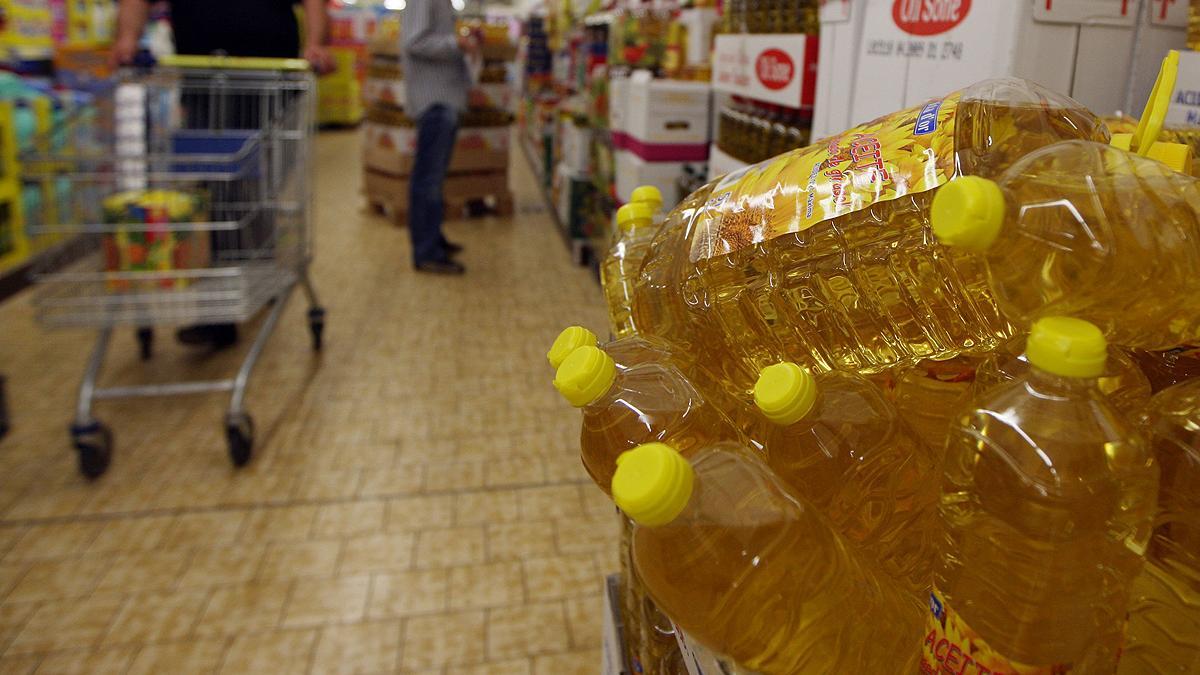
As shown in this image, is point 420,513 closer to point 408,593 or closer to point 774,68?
point 408,593

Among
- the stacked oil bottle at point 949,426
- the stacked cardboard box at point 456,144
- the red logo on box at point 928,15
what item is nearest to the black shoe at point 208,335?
the stacked cardboard box at point 456,144

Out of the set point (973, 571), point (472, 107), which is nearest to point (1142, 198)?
point (973, 571)

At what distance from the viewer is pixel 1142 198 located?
0.67 m

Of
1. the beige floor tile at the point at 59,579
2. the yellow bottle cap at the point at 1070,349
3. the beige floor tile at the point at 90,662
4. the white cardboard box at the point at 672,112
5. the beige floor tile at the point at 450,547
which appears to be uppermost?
the white cardboard box at the point at 672,112

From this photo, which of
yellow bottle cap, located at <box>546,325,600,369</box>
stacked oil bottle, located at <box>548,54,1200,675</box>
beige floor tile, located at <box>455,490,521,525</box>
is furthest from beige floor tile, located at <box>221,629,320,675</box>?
yellow bottle cap, located at <box>546,325,600,369</box>

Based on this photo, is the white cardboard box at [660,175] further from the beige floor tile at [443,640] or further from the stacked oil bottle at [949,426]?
the stacked oil bottle at [949,426]

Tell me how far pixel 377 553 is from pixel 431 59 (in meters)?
3.23

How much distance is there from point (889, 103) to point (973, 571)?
119 centimetres

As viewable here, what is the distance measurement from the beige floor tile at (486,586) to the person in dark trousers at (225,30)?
6.61 feet

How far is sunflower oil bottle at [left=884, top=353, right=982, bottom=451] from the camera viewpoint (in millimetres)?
885

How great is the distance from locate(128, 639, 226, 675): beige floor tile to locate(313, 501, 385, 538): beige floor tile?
17.6 inches

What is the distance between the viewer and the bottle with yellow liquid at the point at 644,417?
0.83 meters

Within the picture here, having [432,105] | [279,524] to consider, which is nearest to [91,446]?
[279,524]

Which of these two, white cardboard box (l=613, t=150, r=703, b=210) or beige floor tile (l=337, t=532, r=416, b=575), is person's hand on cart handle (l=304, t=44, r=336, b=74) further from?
beige floor tile (l=337, t=532, r=416, b=575)
